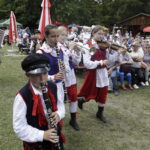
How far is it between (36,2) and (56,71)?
3801 centimetres

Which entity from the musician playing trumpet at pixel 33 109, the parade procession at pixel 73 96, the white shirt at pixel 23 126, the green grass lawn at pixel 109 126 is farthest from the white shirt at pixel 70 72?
the white shirt at pixel 23 126

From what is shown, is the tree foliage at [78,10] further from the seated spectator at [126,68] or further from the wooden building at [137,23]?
the seated spectator at [126,68]

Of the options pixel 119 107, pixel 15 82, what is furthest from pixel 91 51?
pixel 15 82

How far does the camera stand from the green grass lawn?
13.9 ft

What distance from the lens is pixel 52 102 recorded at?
2.37m

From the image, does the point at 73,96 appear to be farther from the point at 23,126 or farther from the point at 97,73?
the point at 23,126

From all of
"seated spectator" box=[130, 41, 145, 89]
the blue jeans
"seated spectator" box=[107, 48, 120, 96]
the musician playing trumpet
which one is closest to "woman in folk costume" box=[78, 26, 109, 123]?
"seated spectator" box=[107, 48, 120, 96]

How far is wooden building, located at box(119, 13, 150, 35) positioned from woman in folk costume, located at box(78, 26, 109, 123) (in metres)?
32.7

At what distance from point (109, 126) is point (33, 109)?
3.08 m

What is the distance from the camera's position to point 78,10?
37094mm

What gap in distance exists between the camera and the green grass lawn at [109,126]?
423cm

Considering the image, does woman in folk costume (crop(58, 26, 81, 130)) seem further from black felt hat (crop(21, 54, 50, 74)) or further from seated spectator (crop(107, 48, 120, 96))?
seated spectator (crop(107, 48, 120, 96))

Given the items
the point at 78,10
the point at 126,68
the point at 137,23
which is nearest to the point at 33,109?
the point at 126,68

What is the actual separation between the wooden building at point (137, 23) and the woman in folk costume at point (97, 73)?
107ft
